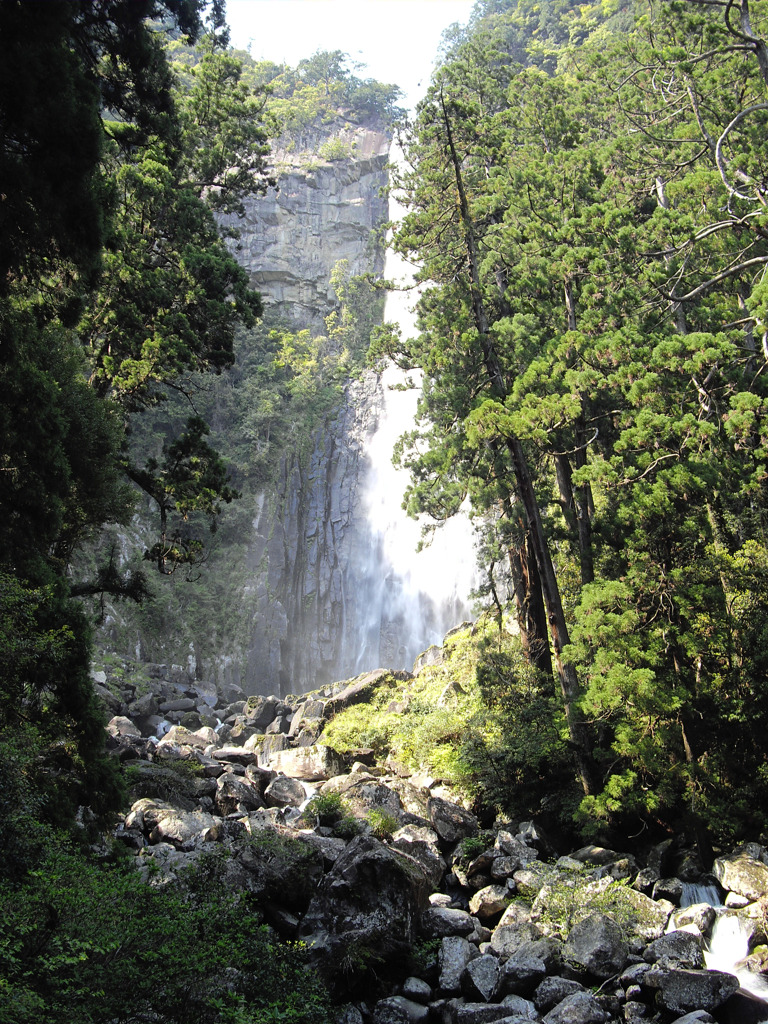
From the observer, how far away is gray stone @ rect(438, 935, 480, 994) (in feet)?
Result: 21.0

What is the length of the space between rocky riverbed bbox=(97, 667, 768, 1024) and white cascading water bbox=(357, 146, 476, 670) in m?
17.6

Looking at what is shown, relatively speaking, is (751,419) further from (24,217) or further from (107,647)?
(107,647)

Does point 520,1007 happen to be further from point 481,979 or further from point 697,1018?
point 697,1018

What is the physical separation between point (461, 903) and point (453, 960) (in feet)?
6.55

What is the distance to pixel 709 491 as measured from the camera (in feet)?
30.6

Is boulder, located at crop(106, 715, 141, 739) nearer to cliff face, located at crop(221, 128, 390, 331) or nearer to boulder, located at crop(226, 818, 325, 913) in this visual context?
boulder, located at crop(226, 818, 325, 913)

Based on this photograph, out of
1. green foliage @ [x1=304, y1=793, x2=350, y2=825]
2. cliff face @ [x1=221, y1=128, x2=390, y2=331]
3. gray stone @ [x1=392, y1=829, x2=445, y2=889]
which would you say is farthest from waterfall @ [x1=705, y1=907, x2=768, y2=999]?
cliff face @ [x1=221, y1=128, x2=390, y2=331]

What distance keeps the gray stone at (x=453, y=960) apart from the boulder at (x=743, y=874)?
118 inches

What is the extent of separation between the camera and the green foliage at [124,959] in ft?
11.9

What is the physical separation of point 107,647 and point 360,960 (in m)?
22.1

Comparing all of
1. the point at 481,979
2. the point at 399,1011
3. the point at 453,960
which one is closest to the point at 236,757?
the point at 453,960

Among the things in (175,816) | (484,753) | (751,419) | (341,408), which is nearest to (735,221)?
(751,419)

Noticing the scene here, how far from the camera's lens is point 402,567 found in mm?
32500

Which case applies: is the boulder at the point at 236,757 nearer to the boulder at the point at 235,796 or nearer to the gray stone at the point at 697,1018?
the boulder at the point at 235,796
